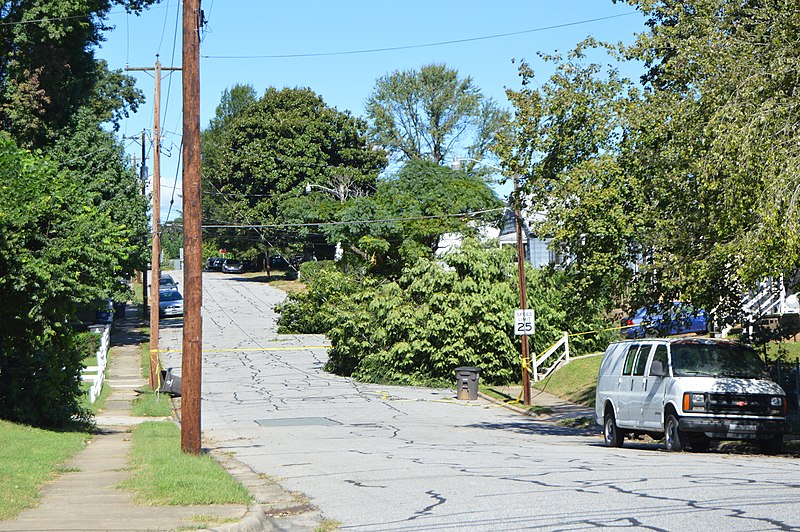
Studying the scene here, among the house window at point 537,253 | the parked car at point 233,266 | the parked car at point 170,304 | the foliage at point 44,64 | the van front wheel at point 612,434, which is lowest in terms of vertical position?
the van front wheel at point 612,434

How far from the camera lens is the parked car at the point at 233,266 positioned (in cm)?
10050

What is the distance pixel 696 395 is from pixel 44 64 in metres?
35.7

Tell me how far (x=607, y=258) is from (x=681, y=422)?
4.35 m

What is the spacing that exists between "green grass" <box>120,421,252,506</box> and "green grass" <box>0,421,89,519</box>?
3.51 ft

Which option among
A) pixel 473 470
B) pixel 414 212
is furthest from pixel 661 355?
pixel 414 212

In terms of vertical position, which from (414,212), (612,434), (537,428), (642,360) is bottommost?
(537,428)

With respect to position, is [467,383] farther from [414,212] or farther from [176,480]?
[414,212]

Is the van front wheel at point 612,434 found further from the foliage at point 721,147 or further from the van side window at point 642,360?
the foliage at point 721,147

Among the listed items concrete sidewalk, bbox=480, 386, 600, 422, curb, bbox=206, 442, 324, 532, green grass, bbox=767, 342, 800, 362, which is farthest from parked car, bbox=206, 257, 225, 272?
curb, bbox=206, 442, 324, 532

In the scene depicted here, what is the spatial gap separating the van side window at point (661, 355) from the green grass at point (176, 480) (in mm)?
8143

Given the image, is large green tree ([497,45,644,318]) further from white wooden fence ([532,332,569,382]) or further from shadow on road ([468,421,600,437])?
white wooden fence ([532,332,569,382])

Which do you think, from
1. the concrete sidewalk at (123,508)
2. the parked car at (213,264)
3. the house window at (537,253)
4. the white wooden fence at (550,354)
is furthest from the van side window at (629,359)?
the parked car at (213,264)

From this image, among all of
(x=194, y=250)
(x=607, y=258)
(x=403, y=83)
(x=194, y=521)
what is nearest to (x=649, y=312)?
(x=607, y=258)

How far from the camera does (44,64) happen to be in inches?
1678
